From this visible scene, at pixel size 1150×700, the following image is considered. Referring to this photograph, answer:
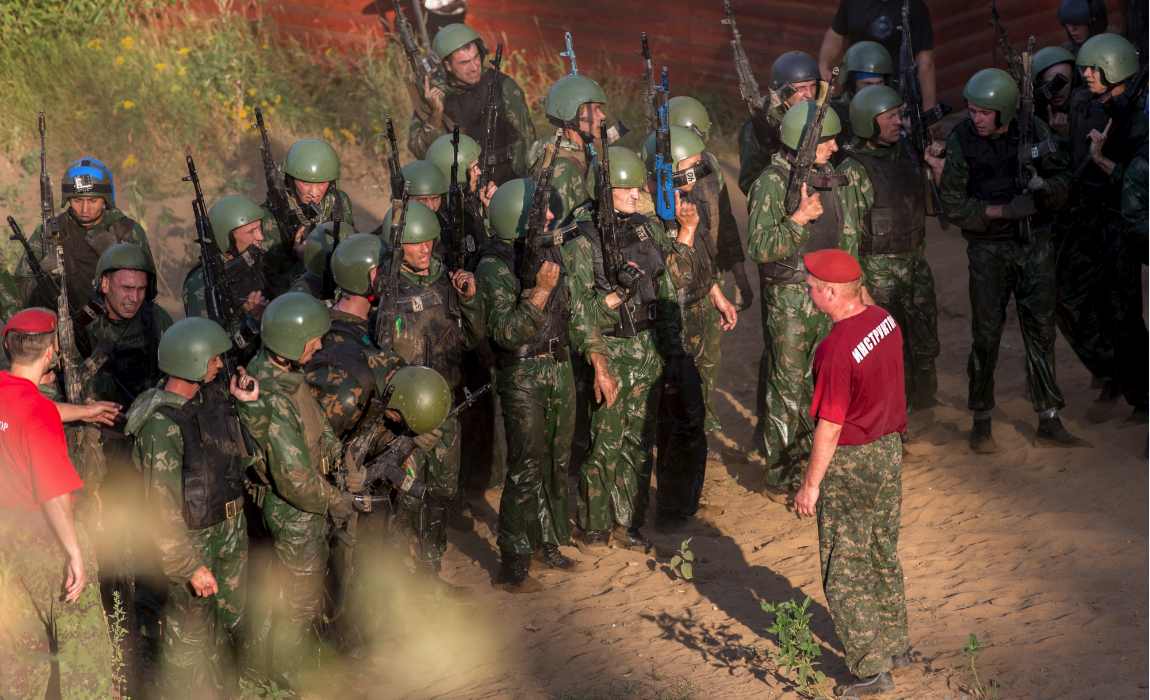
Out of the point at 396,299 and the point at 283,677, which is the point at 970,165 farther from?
the point at 283,677

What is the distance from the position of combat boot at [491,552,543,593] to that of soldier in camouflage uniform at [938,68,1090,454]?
11.4 ft

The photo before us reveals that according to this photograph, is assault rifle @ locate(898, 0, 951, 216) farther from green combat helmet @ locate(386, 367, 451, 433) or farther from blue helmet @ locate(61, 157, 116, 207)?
blue helmet @ locate(61, 157, 116, 207)

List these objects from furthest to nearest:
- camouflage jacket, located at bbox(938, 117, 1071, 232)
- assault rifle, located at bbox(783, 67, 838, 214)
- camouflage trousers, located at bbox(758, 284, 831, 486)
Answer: camouflage jacket, located at bbox(938, 117, 1071, 232), camouflage trousers, located at bbox(758, 284, 831, 486), assault rifle, located at bbox(783, 67, 838, 214)

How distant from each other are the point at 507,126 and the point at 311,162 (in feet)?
7.52

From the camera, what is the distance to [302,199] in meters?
7.59

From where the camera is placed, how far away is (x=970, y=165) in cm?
762

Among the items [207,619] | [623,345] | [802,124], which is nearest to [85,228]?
[207,619]

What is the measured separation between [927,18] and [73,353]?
7.68 metres

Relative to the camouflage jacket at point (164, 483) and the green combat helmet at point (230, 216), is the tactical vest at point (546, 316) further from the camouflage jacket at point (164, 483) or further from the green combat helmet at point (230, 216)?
the camouflage jacket at point (164, 483)

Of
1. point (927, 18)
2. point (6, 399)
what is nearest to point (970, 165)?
point (927, 18)

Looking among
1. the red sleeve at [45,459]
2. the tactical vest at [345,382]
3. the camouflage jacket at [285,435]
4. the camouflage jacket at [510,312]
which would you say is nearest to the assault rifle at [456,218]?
the camouflage jacket at [510,312]

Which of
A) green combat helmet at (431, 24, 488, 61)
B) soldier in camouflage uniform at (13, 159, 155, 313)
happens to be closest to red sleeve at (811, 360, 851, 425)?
soldier in camouflage uniform at (13, 159, 155, 313)

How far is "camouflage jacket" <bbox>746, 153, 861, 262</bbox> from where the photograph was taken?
6871mm

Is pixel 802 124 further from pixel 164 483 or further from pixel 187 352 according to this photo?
pixel 164 483
